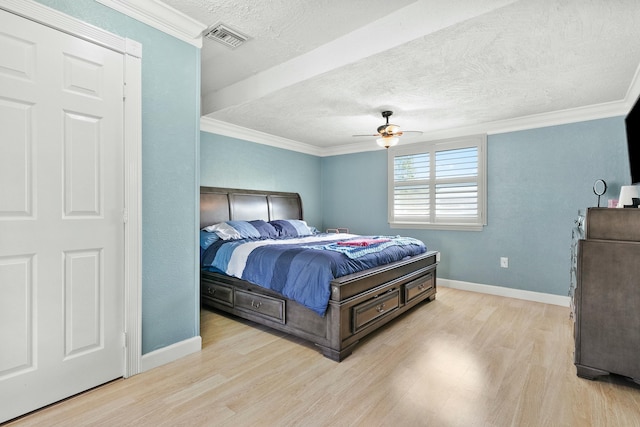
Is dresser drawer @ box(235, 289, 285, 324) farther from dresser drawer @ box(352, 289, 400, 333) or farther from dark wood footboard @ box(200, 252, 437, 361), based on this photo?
dresser drawer @ box(352, 289, 400, 333)

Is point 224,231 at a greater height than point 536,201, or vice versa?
point 536,201

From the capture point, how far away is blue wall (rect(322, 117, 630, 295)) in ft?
12.0

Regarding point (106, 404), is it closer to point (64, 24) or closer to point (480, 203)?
point (64, 24)

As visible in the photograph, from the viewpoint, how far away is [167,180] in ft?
7.63

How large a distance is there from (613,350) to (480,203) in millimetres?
2609

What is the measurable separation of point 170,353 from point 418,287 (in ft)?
8.48

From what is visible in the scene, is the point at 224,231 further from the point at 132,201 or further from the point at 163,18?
the point at 163,18

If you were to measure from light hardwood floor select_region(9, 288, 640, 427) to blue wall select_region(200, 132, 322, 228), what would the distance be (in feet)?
7.75

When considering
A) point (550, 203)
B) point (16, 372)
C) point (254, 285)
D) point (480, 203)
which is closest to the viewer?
point (16, 372)

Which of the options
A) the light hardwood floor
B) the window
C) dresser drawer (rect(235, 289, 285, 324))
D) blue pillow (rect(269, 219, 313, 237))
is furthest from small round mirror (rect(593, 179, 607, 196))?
dresser drawer (rect(235, 289, 285, 324))


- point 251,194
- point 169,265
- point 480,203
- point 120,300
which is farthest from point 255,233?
point 480,203

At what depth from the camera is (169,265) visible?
7.66 ft

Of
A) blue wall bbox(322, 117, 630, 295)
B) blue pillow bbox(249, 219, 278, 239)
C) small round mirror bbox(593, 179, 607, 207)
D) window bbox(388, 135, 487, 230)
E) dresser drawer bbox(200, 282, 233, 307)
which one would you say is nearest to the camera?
dresser drawer bbox(200, 282, 233, 307)

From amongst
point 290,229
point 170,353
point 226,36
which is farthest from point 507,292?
point 226,36
